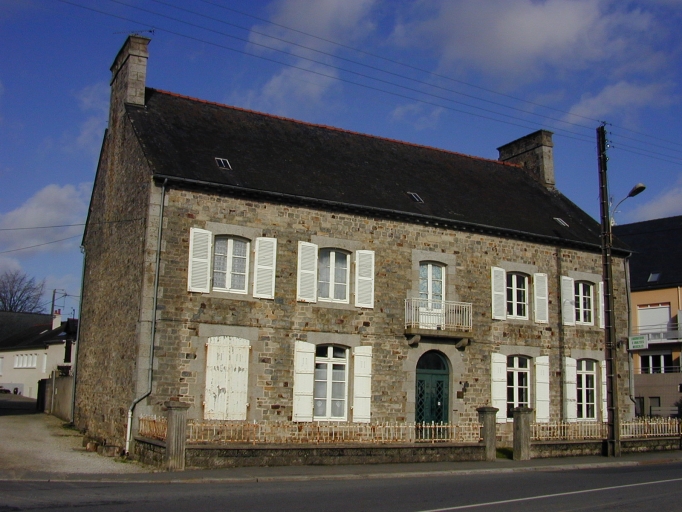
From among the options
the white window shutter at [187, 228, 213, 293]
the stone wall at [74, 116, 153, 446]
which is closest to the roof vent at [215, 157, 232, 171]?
the stone wall at [74, 116, 153, 446]

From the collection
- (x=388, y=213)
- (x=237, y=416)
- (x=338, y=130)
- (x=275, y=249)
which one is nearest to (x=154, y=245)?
(x=275, y=249)

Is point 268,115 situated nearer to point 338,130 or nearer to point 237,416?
point 338,130

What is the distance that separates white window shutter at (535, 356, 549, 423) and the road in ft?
26.4

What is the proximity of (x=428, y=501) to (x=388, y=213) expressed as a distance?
11.3 meters

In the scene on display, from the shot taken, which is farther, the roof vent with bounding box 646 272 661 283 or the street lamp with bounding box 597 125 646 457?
the roof vent with bounding box 646 272 661 283

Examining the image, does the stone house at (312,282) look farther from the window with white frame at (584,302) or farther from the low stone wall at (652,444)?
the low stone wall at (652,444)

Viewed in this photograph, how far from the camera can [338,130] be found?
24938 millimetres

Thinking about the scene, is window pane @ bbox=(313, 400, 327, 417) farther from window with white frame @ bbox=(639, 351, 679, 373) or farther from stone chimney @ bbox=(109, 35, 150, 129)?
window with white frame @ bbox=(639, 351, 679, 373)

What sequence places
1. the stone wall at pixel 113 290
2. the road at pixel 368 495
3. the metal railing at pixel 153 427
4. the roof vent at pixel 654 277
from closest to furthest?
1. the road at pixel 368 495
2. the metal railing at pixel 153 427
3. the stone wall at pixel 113 290
4. the roof vent at pixel 654 277

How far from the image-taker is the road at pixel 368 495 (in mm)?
10023

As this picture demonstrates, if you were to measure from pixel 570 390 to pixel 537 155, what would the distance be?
374 inches

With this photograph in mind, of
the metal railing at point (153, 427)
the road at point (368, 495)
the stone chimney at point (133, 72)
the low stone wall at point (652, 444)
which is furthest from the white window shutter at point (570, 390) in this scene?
the stone chimney at point (133, 72)

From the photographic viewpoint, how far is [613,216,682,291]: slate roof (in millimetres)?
36062

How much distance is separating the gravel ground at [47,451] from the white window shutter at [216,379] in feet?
7.82
